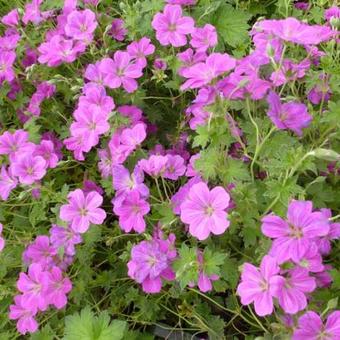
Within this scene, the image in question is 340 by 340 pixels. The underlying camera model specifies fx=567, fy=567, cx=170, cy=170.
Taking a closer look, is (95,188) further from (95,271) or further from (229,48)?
(229,48)

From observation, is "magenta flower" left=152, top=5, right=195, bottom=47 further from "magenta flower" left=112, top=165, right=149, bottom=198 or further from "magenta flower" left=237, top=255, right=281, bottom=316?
"magenta flower" left=237, top=255, right=281, bottom=316

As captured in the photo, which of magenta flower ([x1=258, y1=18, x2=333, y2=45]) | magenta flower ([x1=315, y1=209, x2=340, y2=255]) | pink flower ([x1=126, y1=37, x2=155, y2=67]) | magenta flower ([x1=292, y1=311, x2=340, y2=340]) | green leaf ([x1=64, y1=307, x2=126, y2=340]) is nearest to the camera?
magenta flower ([x1=292, y1=311, x2=340, y2=340])

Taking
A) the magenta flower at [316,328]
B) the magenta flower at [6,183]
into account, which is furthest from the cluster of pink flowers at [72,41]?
the magenta flower at [316,328]

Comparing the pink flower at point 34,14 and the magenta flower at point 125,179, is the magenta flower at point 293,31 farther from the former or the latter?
the pink flower at point 34,14

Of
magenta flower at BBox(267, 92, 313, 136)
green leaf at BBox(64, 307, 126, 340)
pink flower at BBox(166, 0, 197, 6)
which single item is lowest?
green leaf at BBox(64, 307, 126, 340)

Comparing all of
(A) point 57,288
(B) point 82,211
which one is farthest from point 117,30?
(A) point 57,288

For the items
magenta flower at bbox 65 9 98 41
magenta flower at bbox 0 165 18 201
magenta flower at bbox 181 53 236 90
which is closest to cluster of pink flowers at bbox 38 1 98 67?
magenta flower at bbox 65 9 98 41

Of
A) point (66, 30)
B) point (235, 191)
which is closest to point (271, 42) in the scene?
point (235, 191)
